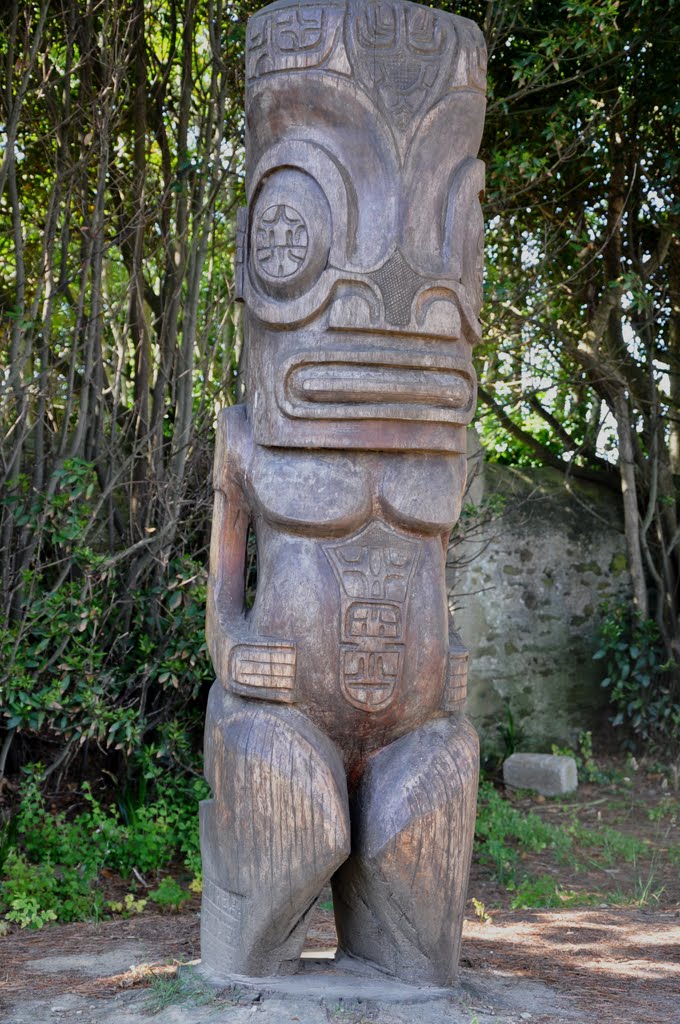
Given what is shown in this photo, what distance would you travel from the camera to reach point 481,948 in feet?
13.6

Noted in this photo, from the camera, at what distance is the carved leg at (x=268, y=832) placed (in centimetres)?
309

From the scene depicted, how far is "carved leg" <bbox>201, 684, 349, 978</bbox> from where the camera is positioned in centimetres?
309

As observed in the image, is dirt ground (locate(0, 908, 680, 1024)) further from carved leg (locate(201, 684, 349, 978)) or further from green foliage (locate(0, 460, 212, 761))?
green foliage (locate(0, 460, 212, 761))

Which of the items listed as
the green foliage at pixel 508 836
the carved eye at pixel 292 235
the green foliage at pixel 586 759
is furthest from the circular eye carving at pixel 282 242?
the green foliage at pixel 586 759

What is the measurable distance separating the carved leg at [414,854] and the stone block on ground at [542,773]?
13.2 ft

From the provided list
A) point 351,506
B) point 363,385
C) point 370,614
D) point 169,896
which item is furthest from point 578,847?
point 363,385

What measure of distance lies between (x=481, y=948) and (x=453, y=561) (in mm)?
3040

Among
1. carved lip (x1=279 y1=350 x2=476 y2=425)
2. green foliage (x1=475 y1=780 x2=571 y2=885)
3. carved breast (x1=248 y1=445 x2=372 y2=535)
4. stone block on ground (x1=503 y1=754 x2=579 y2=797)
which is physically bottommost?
green foliage (x1=475 y1=780 x2=571 y2=885)

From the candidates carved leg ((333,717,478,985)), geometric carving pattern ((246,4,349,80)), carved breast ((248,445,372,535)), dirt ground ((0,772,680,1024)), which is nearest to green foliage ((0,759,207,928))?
dirt ground ((0,772,680,1024))

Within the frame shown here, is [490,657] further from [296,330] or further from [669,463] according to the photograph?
[296,330]

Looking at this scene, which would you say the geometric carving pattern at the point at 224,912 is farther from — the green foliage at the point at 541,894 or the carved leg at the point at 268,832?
the green foliage at the point at 541,894

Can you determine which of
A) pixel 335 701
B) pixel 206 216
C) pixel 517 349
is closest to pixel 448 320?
pixel 335 701

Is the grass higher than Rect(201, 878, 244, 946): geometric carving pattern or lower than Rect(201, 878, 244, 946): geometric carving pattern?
lower

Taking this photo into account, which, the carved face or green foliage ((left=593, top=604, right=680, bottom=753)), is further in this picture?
green foliage ((left=593, top=604, right=680, bottom=753))
